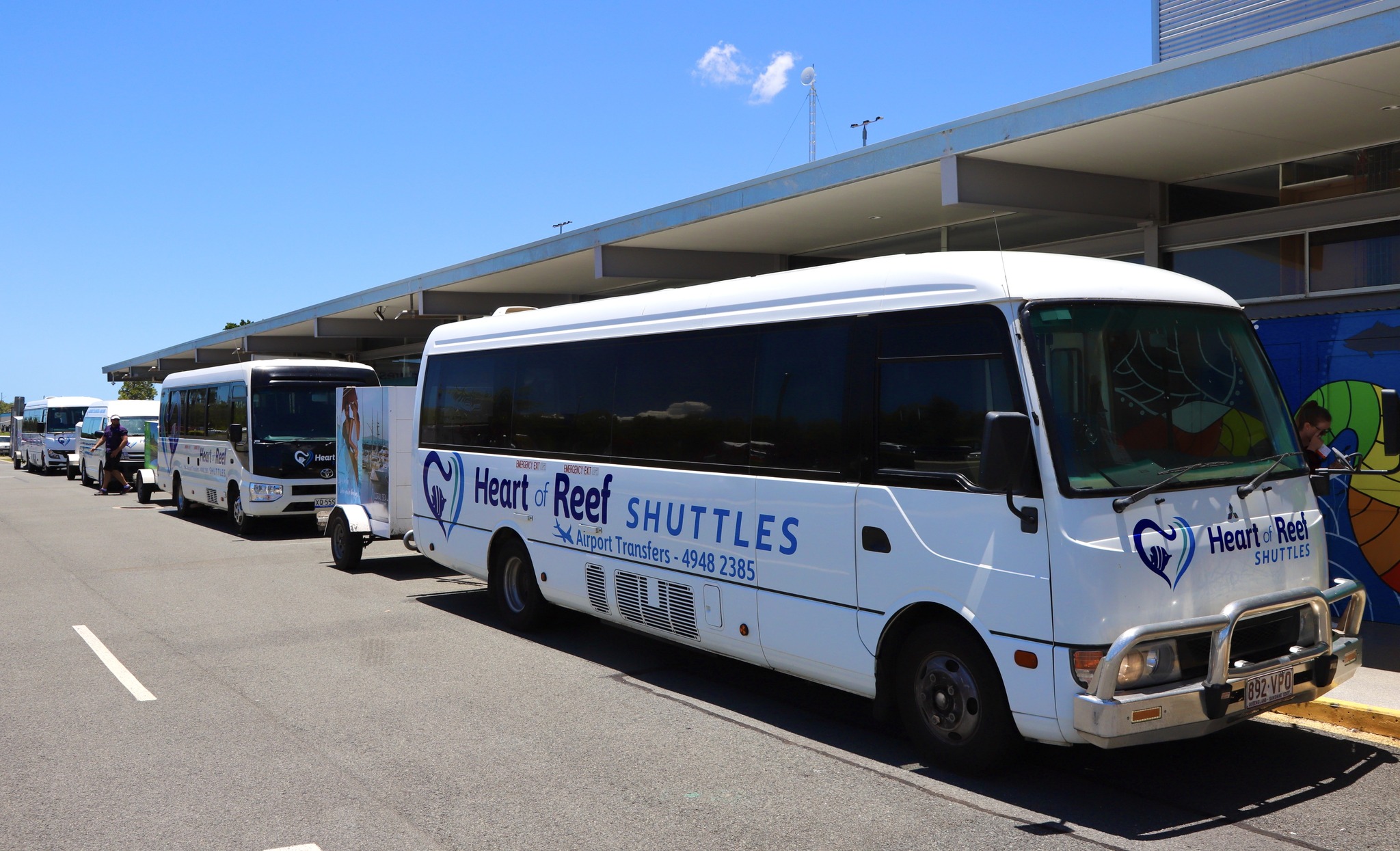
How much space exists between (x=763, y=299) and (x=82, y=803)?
477 centimetres

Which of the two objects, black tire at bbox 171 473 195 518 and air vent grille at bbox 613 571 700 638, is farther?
black tire at bbox 171 473 195 518

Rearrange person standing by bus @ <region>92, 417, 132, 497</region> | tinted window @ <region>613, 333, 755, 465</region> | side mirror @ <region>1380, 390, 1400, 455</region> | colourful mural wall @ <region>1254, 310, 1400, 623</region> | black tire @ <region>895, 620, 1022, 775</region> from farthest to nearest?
1. person standing by bus @ <region>92, 417, 132, 497</region>
2. colourful mural wall @ <region>1254, 310, 1400, 623</region>
3. tinted window @ <region>613, 333, 755, 465</region>
4. side mirror @ <region>1380, 390, 1400, 455</region>
5. black tire @ <region>895, 620, 1022, 775</region>

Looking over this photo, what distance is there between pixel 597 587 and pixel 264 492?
33.4 ft

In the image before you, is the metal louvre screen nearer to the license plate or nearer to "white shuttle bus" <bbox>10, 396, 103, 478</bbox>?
the license plate

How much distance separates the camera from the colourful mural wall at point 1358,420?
8.82 meters

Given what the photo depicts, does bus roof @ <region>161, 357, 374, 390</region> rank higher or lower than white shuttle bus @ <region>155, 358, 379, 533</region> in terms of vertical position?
higher

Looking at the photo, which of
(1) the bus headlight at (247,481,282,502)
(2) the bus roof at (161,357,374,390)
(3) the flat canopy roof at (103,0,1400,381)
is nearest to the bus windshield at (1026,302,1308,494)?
(3) the flat canopy roof at (103,0,1400,381)

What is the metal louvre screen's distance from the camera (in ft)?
79.8

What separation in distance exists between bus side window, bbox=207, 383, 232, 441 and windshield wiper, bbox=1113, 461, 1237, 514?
15.9 m

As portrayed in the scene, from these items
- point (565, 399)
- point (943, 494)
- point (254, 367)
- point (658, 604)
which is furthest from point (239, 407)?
point (943, 494)

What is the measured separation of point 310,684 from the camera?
781cm

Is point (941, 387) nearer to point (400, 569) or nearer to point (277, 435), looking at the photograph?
point (400, 569)

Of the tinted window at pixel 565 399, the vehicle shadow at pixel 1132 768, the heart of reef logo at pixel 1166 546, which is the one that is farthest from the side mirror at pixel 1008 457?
the tinted window at pixel 565 399

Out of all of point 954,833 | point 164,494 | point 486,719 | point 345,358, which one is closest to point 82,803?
point 486,719
